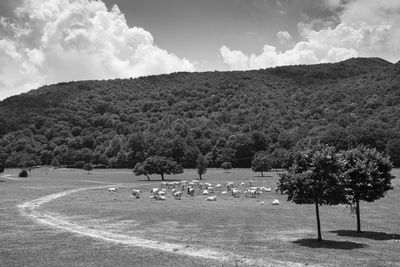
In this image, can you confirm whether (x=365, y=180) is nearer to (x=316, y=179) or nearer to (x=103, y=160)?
(x=316, y=179)

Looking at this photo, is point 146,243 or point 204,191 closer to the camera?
point 146,243

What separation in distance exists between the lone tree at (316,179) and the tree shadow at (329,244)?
2.70 ft

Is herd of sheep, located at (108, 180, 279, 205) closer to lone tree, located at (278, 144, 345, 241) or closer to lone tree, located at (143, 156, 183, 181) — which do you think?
lone tree, located at (143, 156, 183, 181)

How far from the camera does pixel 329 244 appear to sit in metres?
36.6

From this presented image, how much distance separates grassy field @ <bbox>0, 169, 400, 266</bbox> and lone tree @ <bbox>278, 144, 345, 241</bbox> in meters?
3.84

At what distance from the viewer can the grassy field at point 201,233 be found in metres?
30.0

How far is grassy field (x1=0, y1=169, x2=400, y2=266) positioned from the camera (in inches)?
1179

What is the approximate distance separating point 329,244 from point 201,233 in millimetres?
11455

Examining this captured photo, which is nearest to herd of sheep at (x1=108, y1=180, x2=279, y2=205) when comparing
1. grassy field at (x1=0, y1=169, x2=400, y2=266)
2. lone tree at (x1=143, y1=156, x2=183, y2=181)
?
grassy field at (x1=0, y1=169, x2=400, y2=266)

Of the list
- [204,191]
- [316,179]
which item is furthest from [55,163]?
[316,179]

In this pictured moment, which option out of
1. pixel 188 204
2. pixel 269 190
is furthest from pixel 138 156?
pixel 188 204

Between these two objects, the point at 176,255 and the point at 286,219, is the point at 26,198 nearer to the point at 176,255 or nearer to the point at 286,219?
the point at 286,219

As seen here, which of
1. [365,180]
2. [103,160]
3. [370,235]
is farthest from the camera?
[103,160]

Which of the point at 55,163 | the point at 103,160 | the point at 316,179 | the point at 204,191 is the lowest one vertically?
the point at 204,191
